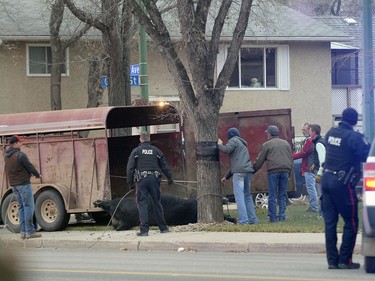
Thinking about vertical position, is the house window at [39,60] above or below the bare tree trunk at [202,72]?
above

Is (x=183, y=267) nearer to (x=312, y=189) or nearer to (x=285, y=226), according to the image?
(x=285, y=226)

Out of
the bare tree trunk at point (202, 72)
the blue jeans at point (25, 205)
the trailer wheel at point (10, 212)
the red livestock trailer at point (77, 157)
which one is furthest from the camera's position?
the trailer wheel at point (10, 212)

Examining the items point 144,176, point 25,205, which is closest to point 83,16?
point 25,205

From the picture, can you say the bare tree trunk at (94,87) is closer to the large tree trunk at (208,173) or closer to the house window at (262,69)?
the house window at (262,69)

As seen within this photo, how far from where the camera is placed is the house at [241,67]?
28828 millimetres

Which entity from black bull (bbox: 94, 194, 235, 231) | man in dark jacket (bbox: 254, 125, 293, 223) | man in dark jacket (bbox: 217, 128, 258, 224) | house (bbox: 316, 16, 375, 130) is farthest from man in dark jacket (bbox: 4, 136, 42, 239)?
house (bbox: 316, 16, 375, 130)

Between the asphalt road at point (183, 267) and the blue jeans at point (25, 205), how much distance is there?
199 centimetres

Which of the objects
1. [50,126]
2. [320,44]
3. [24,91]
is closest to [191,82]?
[50,126]

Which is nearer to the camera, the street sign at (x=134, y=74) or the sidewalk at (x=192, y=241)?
the sidewalk at (x=192, y=241)

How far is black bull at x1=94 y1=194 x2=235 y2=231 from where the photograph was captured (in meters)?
16.1

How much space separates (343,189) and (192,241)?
4.36 metres

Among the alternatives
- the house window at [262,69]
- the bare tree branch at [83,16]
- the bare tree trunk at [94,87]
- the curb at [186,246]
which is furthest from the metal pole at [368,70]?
the house window at [262,69]

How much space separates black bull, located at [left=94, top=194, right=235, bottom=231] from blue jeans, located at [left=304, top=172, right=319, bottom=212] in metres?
2.25

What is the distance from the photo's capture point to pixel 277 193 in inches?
643
